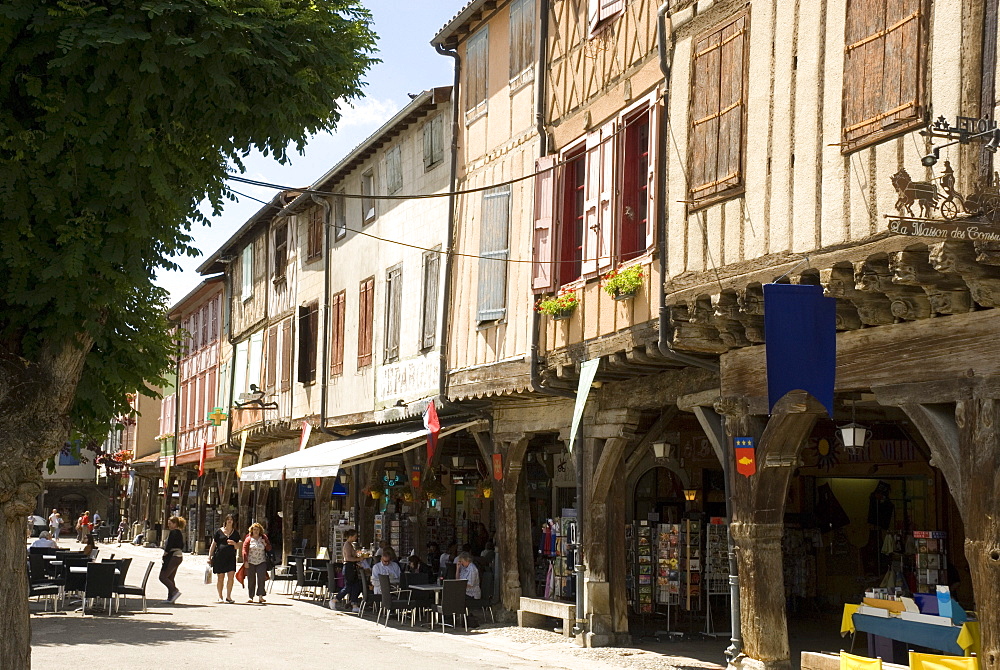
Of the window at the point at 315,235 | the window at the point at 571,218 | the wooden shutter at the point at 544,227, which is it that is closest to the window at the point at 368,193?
the window at the point at 315,235

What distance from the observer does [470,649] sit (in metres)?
14.1

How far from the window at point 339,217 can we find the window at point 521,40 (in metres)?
7.70

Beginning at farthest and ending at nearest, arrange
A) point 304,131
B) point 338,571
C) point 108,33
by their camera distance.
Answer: point 338,571 < point 304,131 < point 108,33

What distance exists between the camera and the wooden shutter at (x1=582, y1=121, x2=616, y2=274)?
42.7 feet

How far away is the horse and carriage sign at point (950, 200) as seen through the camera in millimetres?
7324

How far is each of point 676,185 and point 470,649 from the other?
19.9 ft

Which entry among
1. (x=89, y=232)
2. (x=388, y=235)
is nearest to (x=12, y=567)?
(x=89, y=232)

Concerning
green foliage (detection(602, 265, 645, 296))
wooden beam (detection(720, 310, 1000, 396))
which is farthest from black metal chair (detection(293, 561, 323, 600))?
wooden beam (detection(720, 310, 1000, 396))

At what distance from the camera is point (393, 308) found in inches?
788

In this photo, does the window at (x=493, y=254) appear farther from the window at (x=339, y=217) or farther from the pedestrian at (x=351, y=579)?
the window at (x=339, y=217)

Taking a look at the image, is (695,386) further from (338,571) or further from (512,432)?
(338,571)

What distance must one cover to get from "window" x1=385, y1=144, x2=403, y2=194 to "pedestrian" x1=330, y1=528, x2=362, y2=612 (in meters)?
5.84

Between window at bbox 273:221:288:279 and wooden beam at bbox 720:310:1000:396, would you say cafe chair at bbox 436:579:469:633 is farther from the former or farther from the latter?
window at bbox 273:221:288:279

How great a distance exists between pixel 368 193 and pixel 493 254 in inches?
267
